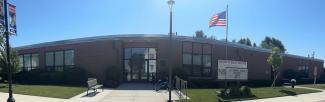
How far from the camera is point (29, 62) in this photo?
43500 millimetres

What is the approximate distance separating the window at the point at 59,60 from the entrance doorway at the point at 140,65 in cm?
652

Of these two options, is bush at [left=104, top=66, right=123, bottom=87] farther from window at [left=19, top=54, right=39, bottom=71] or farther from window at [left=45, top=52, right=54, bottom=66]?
window at [left=19, top=54, right=39, bottom=71]

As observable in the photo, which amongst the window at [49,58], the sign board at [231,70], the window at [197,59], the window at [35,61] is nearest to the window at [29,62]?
the window at [35,61]

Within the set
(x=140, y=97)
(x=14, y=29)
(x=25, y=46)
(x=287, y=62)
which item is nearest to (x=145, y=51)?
(x=140, y=97)

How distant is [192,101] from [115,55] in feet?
51.0

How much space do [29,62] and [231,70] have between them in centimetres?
2756

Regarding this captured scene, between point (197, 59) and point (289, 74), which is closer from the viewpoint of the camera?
point (197, 59)

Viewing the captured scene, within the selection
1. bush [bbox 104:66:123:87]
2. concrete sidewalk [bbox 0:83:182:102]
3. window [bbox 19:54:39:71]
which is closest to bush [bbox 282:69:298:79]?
Answer: bush [bbox 104:66:123:87]

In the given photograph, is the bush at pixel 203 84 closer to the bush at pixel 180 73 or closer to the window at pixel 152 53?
the bush at pixel 180 73

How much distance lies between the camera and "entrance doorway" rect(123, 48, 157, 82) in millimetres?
35031

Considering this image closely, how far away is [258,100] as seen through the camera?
22.9m

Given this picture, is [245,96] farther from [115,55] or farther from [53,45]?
[53,45]

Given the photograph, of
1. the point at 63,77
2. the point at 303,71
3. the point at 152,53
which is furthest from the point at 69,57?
the point at 303,71

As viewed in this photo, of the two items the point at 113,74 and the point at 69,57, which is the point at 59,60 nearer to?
the point at 69,57
